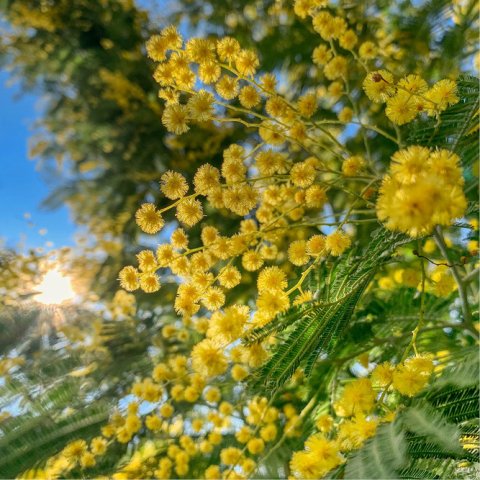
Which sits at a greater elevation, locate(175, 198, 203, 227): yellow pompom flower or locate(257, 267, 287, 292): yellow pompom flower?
locate(175, 198, 203, 227): yellow pompom flower

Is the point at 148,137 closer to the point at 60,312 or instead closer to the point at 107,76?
the point at 107,76

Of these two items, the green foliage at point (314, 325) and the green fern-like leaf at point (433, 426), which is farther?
the green foliage at point (314, 325)

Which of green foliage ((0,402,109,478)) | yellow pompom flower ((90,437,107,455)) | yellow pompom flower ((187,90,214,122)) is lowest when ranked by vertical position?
yellow pompom flower ((90,437,107,455))

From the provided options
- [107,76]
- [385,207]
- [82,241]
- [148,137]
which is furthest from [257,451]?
[107,76]

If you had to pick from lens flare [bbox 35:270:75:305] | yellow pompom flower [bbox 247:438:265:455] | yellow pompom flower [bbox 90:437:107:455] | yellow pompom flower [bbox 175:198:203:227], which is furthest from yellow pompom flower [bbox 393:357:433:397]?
lens flare [bbox 35:270:75:305]

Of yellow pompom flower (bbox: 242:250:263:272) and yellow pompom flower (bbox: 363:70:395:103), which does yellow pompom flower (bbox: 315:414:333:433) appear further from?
yellow pompom flower (bbox: 363:70:395:103)

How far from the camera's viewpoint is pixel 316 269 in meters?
0.90

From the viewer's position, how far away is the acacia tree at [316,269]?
640 mm

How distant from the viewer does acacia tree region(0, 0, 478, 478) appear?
2.10 feet

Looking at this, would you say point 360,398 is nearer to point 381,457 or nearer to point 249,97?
point 381,457

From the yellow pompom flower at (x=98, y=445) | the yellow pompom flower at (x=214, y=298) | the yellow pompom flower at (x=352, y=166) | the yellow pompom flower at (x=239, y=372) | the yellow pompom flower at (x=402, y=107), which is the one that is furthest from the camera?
the yellow pompom flower at (x=98, y=445)

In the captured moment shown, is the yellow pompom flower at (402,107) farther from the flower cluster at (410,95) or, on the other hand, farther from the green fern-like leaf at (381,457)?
the green fern-like leaf at (381,457)

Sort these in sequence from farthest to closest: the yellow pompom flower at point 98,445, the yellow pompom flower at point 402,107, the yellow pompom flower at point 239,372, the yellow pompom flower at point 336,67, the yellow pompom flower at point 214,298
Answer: the yellow pompom flower at point 98,445 → the yellow pompom flower at point 239,372 → the yellow pompom flower at point 336,67 → the yellow pompom flower at point 214,298 → the yellow pompom flower at point 402,107

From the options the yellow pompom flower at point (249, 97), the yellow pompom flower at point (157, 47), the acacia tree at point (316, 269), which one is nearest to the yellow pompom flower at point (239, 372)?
the acacia tree at point (316, 269)
